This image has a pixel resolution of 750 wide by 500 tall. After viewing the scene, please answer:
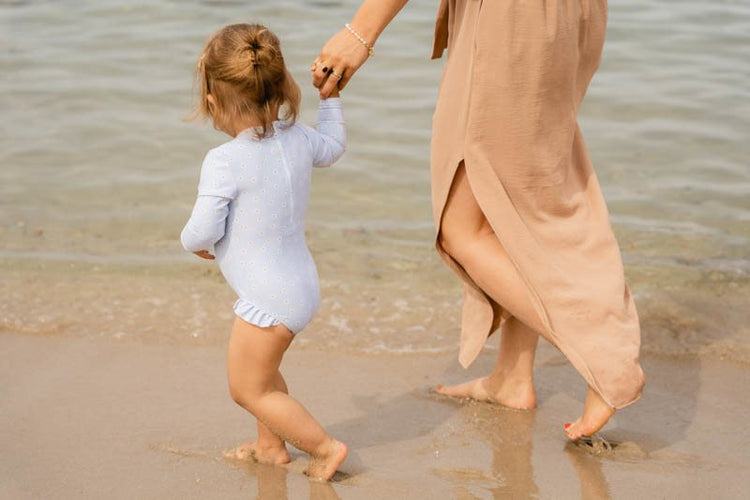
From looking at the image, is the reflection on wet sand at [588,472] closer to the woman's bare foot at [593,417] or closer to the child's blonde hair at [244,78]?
the woman's bare foot at [593,417]

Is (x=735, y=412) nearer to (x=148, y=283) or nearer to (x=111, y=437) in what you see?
(x=111, y=437)

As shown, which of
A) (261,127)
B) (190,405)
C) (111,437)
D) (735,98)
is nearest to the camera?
(261,127)

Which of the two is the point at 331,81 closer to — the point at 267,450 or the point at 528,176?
the point at 528,176

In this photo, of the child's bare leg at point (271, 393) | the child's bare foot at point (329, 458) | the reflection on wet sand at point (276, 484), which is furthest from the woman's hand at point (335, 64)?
the reflection on wet sand at point (276, 484)

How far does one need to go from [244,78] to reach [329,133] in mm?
321

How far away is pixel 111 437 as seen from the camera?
3.40m

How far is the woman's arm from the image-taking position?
3016 mm

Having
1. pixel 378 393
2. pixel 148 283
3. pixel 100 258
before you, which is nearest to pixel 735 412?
pixel 378 393

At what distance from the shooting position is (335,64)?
302 cm

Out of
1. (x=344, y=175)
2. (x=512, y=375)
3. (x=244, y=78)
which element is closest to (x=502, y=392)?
(x=512, y=375)

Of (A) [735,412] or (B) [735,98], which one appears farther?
(B) [735,98]

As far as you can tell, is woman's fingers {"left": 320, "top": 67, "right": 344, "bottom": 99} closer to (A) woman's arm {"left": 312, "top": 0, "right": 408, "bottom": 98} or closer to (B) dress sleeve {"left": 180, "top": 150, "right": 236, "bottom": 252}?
(A) woman's arm {"left": 312, "top": 0, "right": 408, "bottom": 98}

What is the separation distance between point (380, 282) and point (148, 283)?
979 mm

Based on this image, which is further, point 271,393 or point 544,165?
point 544,165
